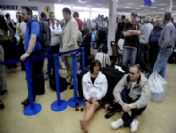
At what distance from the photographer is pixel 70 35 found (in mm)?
2934

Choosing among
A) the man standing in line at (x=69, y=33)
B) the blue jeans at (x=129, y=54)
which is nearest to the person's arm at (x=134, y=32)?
the blue jeans at (x=129, y=54)

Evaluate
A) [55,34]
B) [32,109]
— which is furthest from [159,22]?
[32,109]

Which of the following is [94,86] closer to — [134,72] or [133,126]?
[134,72]

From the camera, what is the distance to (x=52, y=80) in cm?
331

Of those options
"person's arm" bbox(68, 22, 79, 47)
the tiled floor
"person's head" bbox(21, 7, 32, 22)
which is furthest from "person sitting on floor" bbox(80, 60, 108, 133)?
"person's head" bbox(21, 7, 32, 22)

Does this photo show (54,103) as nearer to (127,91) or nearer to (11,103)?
(11,103)

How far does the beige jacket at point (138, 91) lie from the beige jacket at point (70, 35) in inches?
44.5

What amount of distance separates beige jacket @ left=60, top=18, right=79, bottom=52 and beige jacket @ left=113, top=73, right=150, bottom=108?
1.13 meters

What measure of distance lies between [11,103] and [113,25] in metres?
3.54

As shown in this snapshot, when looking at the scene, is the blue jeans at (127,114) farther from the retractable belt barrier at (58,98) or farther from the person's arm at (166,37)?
the person's arm at (166,37)

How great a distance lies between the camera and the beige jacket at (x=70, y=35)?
9.52 feet

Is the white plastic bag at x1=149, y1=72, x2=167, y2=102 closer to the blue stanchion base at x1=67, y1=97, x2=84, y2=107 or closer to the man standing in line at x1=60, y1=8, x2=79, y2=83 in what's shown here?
the blue stanchion base at x1=67, y1=97, x2=84, y2=107

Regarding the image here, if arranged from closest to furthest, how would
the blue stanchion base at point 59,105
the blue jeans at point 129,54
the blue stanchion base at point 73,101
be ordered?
1. the blue stanchion base at point 59,105
2. the blue stanchion base at point 73,101
3. the blue jeans at point 129,54

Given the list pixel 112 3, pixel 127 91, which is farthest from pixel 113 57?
pixel 127 91
